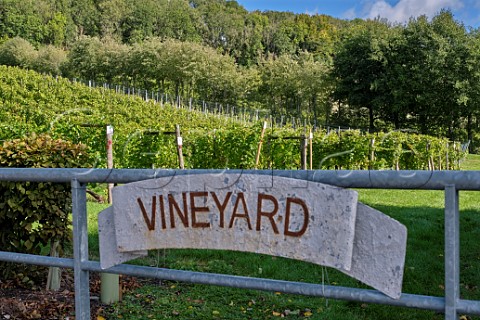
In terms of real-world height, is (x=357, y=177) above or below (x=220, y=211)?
above

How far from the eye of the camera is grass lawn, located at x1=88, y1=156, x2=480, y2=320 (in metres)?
3.73

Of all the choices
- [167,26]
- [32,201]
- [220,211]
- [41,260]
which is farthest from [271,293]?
[167,26]

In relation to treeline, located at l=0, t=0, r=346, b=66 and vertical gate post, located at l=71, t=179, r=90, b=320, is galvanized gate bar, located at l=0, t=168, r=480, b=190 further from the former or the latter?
treeline, located at l=0, t=0, r=346, b=66

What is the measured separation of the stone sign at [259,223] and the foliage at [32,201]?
7.42ft

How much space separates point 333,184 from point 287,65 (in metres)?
62.2

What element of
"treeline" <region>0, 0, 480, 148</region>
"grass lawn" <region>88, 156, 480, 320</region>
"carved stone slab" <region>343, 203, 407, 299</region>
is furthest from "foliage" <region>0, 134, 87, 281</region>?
"treeline" <region>0, 0, 480, 148</region>

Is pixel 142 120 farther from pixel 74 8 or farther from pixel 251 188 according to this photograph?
pixel 74 8

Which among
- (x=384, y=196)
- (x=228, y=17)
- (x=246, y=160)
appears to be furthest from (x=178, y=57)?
(x=228, y=17)

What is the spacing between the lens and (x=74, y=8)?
11862 centimetres

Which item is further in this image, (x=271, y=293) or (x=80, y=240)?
(x=271, y=293)

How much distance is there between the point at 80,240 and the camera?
1922mm

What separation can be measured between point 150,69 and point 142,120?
32.8 m

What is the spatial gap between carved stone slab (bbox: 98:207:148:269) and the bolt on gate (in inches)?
1.7

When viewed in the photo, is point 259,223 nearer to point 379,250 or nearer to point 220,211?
point 220,211
